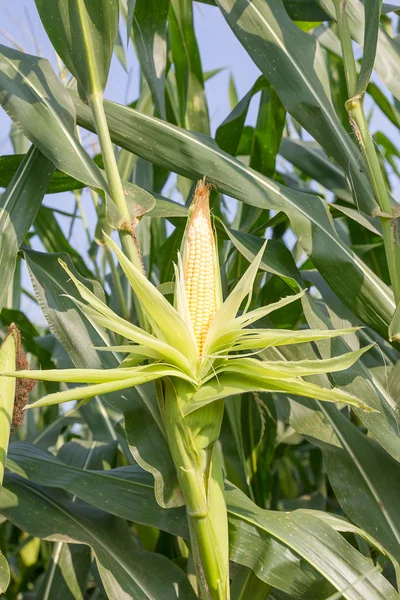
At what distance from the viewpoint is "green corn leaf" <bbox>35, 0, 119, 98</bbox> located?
105cm

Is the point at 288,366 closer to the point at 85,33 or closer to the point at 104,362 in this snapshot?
the point at 104,362

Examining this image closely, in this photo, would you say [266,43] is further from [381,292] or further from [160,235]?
[160,235]

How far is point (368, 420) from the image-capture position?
107cm

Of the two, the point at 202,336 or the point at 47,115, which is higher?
the point at 47,115

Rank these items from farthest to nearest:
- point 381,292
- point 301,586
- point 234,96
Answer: point 234,96
point 381,292
point 301,586

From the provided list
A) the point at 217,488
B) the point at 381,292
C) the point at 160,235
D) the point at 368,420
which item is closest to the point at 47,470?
the point at 217,488

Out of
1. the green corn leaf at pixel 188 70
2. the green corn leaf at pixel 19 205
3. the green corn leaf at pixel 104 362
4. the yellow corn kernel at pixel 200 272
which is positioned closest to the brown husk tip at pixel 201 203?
the yellow corn kernel at pixel 200 272

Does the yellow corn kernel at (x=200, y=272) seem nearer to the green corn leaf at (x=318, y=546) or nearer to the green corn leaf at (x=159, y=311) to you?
the green corn leaf at (x=159, y=311)

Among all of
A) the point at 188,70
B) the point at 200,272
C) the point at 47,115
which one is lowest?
the point at 200,272

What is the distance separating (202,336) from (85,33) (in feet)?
1.89

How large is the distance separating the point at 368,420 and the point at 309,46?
0.78 meters

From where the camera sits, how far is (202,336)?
85 cm

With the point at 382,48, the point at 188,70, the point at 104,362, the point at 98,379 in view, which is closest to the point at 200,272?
the point at 98,379

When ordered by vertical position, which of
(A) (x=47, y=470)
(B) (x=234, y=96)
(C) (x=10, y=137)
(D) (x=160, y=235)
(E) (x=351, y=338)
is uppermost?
(B) (x=234, y=96)
